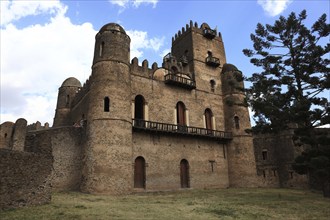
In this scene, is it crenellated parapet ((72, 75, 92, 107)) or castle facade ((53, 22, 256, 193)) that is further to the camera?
crenellated parapet ((72, 75, 92, 107))

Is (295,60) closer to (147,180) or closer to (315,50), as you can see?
(315,50)

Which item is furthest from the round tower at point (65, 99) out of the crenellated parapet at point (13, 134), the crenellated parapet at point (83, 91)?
the crenellated parapet at point (13, 134)

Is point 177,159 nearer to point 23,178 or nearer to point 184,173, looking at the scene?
point 184,173

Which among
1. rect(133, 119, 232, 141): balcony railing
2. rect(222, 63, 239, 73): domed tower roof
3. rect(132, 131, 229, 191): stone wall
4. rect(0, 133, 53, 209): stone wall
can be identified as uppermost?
rect(222, 63, 239, 73): domed tower roof

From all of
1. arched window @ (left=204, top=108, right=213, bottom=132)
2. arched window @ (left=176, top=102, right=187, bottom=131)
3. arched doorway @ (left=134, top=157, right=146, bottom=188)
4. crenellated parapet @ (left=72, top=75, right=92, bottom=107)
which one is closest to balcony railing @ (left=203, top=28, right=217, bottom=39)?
arched window @ (left=204, top=108, right=213, bottom=132)

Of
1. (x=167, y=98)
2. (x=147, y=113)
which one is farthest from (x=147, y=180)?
(x=167, y=98)

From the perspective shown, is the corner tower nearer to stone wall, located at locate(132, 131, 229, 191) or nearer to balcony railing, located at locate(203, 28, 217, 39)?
balcony railing, located at locate(203, 28, 217, 39)

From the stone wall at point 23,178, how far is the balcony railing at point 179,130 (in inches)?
350

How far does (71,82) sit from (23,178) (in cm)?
1921

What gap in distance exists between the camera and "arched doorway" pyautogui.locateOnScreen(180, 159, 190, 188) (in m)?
22.9

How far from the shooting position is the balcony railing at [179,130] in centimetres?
2117

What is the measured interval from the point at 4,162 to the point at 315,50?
18.6m

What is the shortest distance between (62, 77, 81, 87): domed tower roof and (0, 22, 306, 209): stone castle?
5.9 inches

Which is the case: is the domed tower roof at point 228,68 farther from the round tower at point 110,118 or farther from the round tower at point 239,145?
the round tower at point 110,118
